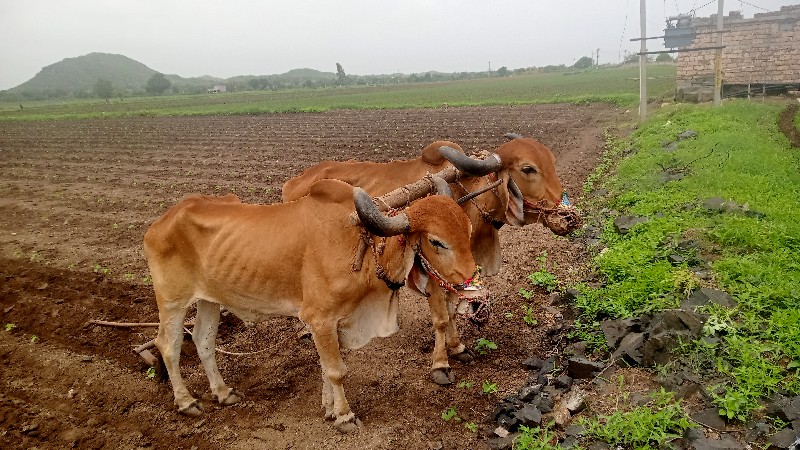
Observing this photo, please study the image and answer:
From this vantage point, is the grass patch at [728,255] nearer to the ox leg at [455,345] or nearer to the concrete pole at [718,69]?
the ox leg at [455,345]

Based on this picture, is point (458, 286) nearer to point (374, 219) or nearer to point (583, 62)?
point (374, 219)

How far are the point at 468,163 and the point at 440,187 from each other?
596 mm

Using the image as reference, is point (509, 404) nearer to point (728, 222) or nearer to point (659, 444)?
point (659, 444)

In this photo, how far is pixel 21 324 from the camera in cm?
700

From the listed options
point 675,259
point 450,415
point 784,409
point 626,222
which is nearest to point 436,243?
point 450,415

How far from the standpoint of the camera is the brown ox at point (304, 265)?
4277 mm

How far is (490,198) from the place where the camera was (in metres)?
5.93

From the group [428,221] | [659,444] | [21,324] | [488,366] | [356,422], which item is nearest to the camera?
[659,444]

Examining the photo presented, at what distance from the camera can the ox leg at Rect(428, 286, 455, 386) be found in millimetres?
5621

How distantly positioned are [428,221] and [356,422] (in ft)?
6.90

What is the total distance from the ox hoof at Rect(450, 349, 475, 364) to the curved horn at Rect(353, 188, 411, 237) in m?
2.48

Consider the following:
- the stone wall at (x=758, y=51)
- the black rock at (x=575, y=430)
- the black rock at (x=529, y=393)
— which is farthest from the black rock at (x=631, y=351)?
the stone wall at (x=758, y=51)

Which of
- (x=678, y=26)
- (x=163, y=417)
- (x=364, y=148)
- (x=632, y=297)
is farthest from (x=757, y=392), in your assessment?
(x=678, y=26)

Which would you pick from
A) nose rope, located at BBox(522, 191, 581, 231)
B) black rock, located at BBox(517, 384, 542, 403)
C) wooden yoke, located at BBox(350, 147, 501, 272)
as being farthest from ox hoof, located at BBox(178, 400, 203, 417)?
nose rope, located at BBox(522, 191, 581, 231)
